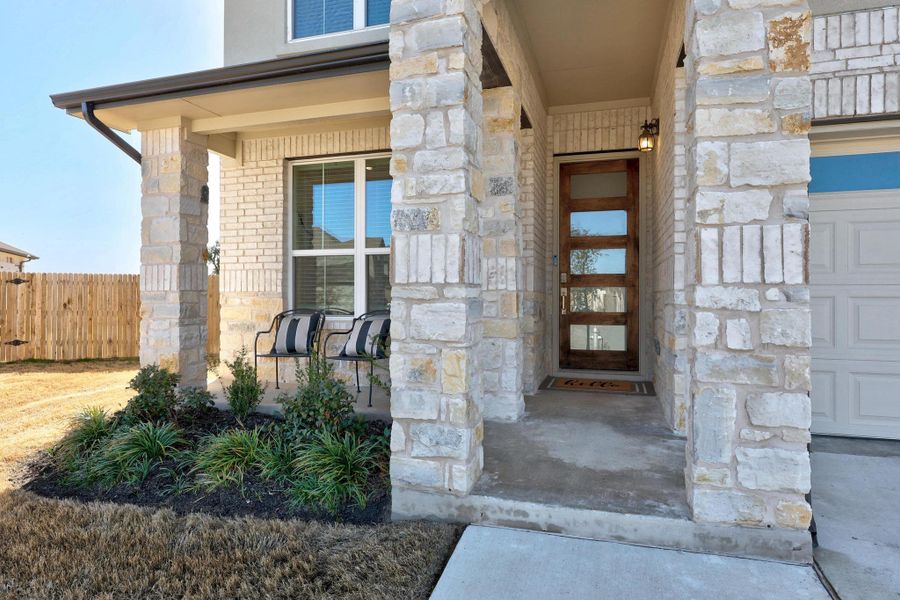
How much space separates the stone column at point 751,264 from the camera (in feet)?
6.25

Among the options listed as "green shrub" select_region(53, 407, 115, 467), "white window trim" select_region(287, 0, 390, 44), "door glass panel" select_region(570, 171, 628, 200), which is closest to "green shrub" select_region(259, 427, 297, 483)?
"green shrub" select_region(53, 407, 115, 467)

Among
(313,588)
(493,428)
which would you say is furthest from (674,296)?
(313,588)

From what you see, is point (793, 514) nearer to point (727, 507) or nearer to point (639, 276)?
point (727, 507)

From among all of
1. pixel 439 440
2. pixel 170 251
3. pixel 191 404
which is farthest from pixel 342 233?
pixel 439 440

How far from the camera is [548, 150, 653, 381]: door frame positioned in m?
5.07

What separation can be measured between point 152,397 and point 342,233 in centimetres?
244

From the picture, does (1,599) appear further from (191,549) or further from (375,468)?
(375,468)

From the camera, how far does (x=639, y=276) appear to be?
17.2 ft

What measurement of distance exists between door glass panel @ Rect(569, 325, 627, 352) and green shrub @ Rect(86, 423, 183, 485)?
4021 millimetres

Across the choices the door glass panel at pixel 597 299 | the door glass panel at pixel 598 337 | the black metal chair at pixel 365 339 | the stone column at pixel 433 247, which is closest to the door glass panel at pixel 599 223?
the door glass panel at pixel 597 299

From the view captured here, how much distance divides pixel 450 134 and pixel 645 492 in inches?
76.1

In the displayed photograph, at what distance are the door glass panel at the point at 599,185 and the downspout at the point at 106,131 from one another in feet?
14.3

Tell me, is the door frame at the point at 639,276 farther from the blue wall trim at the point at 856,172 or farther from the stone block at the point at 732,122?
the stone block at the point at 732,122

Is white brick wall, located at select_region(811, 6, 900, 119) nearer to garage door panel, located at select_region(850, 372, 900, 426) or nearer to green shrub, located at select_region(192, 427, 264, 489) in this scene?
garage door panel, located at select_region(850, 372, 900, 426)
